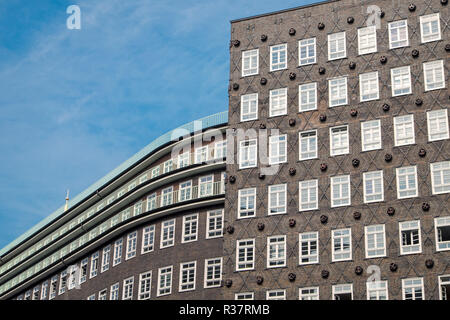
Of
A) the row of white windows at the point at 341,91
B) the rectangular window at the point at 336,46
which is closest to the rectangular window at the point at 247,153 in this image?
the row of white windows at the point at 341,91

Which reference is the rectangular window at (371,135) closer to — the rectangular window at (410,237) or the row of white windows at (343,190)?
the row of white windows at (343,190)

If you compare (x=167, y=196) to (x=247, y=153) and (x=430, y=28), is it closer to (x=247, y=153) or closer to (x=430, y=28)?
(x=247, y=153)

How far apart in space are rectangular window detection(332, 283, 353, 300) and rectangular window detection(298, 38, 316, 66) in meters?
16.7

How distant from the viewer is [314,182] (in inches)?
2263

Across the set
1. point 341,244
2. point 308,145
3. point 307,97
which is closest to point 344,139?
point 308,145

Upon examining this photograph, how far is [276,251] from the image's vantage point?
185 ft

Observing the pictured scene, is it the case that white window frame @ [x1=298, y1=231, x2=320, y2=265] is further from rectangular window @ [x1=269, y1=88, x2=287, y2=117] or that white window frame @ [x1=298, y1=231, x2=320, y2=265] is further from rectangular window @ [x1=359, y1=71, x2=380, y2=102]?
rectangular window @ [x1=359, y1=71, x2=380, y2=102]

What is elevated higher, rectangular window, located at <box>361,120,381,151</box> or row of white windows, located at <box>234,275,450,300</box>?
rectangular window, located at <box>361,120,381,151</box>

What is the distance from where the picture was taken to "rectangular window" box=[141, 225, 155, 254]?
6906cm

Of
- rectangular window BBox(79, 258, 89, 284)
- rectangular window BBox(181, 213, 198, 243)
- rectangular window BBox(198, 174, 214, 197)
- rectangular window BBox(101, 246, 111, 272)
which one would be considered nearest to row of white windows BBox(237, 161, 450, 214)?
rectangular window BBox(181, 213, 198, 243)

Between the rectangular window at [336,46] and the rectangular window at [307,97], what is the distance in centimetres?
249

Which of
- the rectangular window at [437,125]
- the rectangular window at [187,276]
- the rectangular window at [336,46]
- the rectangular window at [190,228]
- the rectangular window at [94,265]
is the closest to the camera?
the rectangular window at [437,125]

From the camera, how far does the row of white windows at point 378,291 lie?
51562mm
